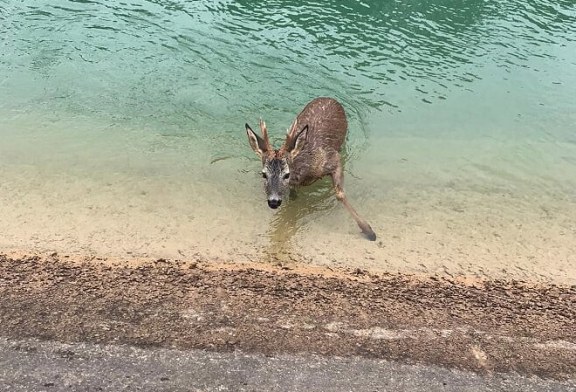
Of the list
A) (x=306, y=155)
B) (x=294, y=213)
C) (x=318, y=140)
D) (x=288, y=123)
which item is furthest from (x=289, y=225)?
(x=288, y=123)

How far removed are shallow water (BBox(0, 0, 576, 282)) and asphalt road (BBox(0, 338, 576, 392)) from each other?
1899 mm

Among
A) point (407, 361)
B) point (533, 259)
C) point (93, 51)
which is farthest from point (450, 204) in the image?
point (93, 51)

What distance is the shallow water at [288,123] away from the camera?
21.2 ft

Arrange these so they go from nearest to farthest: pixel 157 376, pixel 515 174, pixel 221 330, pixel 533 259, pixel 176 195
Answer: pixel 157 376, pixel 221 330, pixel 533 259, pixel 176 195, pixel 515 174

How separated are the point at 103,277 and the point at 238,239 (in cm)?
164

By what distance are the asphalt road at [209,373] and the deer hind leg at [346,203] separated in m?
2.40

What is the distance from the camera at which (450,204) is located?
24.1ft

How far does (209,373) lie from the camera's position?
160 inches

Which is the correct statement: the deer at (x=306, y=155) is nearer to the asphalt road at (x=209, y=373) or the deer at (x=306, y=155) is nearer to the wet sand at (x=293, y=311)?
the wet sand at (x=293, y=311)

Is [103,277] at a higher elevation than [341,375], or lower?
lower

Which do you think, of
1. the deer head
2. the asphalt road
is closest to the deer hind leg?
the deer head

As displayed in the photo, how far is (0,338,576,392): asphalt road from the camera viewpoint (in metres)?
3.95

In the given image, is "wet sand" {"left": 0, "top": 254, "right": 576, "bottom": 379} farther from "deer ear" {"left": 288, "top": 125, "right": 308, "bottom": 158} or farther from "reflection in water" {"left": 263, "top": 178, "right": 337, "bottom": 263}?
"deer ear" {"left": 288, "top": 125, "right": 308, "bottom": 158}

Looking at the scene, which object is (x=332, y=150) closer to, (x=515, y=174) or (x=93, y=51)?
(x=515, y=174)
